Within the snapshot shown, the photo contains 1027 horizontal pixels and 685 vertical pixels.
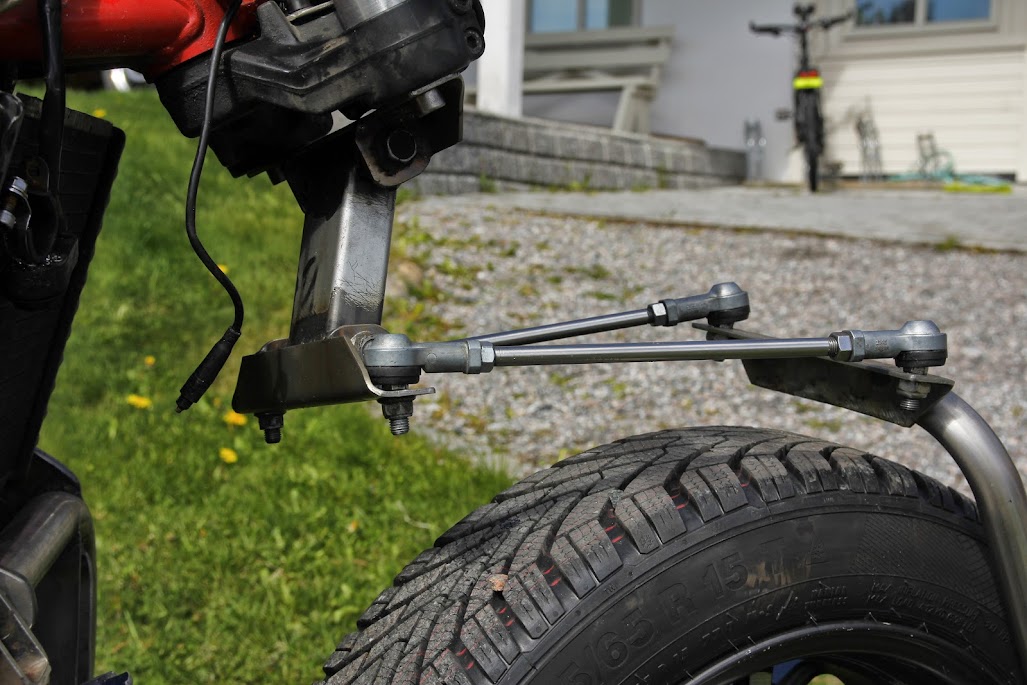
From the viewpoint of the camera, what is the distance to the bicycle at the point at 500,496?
908mm

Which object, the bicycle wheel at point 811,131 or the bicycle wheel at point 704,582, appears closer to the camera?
the bicycle wheel at point 704,582

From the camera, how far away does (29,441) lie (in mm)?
1185

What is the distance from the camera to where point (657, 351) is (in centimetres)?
99

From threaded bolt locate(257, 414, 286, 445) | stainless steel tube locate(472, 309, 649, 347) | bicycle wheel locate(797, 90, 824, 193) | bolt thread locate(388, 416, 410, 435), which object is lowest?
threaded bolt locate(257, 414, 286, 445)

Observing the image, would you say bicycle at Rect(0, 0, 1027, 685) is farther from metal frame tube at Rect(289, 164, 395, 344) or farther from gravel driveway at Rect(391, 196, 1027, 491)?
gravel driveway at Rect(391, 196, 1027, 491)

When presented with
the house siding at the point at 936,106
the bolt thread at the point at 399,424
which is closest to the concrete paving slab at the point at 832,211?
the house siding at the point at 936,106

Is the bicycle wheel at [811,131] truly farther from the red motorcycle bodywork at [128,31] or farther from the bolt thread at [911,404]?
the red motorcycle bodywork at [128,31]

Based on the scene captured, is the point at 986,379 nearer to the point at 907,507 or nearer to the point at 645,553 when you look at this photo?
the point at 907,507

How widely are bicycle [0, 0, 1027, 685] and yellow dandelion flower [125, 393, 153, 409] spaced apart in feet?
7.05

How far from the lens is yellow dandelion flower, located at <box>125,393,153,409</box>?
3.26 meters

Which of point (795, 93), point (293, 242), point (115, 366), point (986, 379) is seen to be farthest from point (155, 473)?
point (795, 93)

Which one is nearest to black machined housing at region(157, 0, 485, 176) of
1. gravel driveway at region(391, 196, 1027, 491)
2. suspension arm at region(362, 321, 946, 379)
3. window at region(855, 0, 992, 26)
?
suspension arm at region(362, 321, 946, 379)

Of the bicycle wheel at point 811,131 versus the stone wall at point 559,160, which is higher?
the bicycle wheel at point 811,131

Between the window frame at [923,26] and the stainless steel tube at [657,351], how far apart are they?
9187mm
